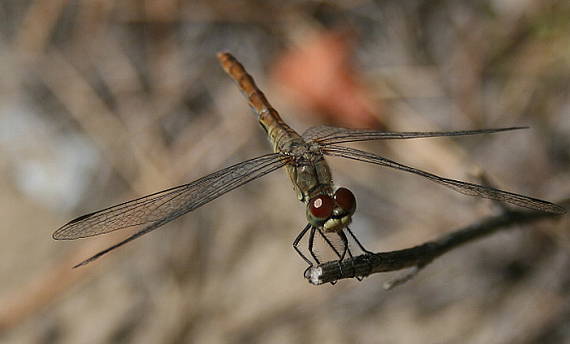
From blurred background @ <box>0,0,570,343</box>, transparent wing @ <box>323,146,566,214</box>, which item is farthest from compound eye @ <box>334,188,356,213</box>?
blurred background @ <box>0,0,570,343</box>

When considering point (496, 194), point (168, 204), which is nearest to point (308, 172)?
point (168, 204)

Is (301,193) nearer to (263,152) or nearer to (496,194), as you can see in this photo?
(496,194)

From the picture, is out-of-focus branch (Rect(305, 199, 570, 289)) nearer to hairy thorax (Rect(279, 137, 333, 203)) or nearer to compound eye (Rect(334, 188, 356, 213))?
compound eye (Rect(334, 188, 356, 213))

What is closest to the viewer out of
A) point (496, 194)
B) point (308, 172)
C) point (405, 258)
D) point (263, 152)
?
point (405, 258)

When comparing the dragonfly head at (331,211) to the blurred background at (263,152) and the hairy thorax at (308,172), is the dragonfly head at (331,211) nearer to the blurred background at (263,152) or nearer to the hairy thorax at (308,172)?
the hairy thorax at (308,172)

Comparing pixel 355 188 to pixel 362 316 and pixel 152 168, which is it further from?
pixel 152 168
